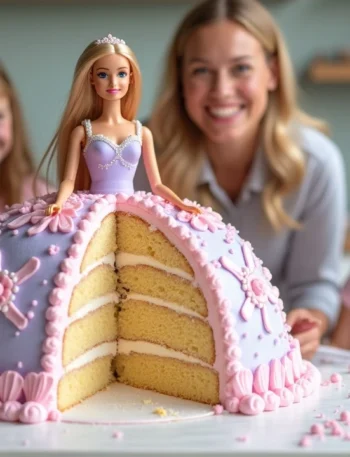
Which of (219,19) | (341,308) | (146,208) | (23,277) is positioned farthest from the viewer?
(341,308)

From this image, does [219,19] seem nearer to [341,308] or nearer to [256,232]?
[256,232]

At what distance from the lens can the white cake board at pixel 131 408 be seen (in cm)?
159

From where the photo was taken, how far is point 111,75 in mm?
1709

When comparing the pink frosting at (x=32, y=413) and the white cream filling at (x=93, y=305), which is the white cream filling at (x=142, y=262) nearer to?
the white cream filling at (x=93, y=305)

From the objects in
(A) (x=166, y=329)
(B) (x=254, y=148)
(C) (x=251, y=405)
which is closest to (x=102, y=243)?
(A) (x=166, y=329)

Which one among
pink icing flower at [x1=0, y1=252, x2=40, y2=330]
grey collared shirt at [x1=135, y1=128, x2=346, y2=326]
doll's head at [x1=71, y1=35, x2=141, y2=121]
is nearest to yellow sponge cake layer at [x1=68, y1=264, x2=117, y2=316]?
pink icing flower at [x1=0, y1=252, x2=40, y2=330]

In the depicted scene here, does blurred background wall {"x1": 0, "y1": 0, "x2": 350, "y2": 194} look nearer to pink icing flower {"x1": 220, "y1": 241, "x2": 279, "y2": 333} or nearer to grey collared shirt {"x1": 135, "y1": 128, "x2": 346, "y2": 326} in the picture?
grey collared shirt {"x1": 135, "y1": 128, "x2": 346, "y2": 326}

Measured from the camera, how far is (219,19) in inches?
109

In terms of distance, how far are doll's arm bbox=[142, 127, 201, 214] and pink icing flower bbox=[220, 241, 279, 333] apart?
0.49 ft

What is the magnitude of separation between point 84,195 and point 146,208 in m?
0.15

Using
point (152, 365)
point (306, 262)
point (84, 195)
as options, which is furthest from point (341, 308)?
point (84, 195)

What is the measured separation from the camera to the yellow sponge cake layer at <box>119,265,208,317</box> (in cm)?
172

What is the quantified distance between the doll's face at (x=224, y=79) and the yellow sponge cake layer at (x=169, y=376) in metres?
1.21

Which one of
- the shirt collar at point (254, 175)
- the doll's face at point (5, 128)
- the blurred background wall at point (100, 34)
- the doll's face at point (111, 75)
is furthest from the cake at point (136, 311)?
the blurred background wall at point (100, 34)
